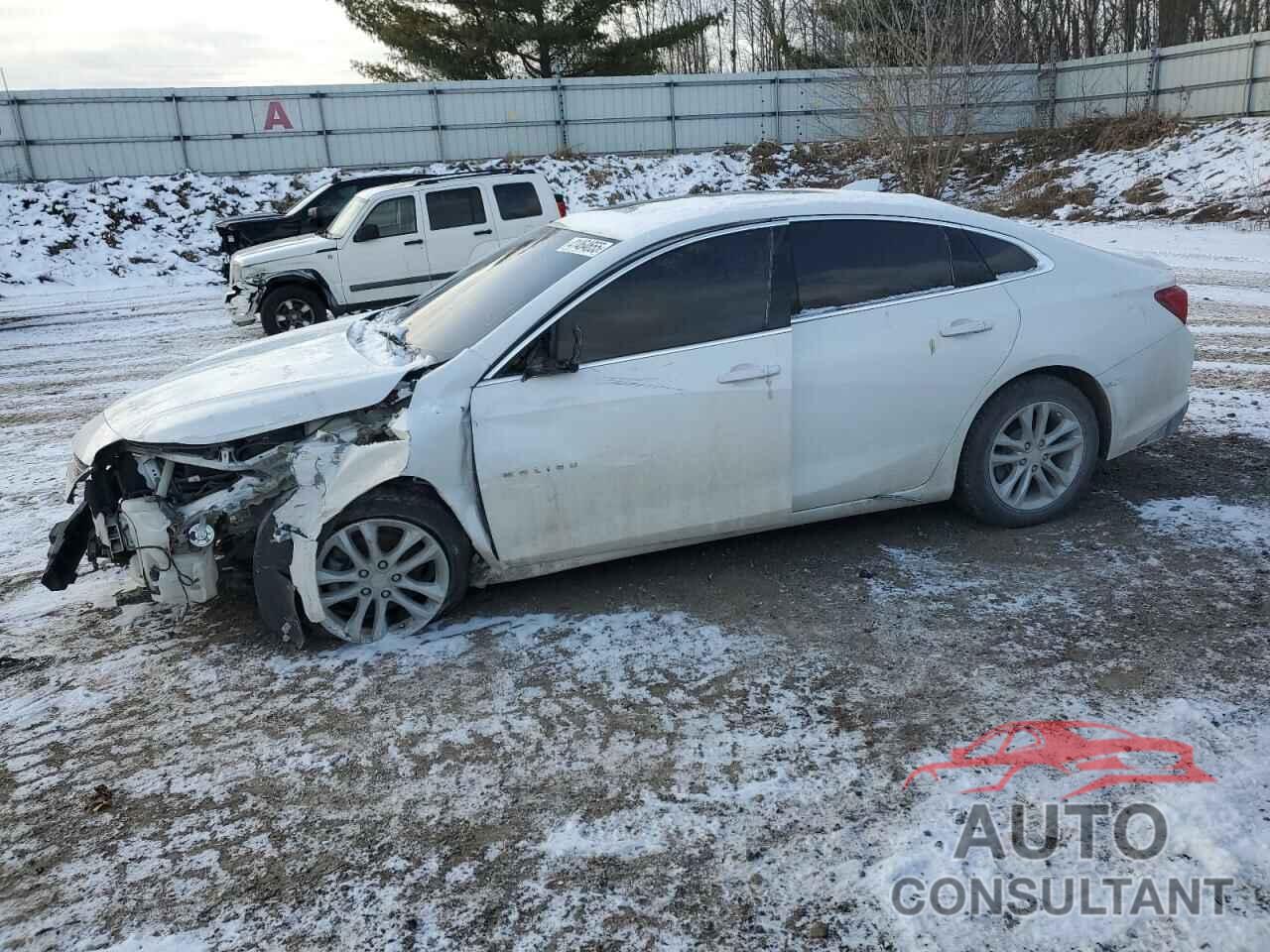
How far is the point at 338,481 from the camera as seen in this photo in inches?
154

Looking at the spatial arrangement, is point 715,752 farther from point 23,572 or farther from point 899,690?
point 23,572

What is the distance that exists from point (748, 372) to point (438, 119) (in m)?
25.6

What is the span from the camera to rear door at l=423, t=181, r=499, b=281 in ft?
40.1

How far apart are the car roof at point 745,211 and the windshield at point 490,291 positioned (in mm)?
157

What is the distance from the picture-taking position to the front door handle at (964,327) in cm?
452

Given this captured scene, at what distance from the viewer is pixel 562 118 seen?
2822cm

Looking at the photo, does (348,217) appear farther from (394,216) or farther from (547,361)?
(547,361)

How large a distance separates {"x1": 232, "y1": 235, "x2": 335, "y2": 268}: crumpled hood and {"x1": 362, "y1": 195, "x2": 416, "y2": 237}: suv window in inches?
24.3

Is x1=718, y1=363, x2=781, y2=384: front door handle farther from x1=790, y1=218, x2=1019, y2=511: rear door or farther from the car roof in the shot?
the car roof

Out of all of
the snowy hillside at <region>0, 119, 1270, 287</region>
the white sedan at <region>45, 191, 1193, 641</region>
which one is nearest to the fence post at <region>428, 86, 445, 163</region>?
the snowy hillside at <region>0, 119, 1270, 287</region>

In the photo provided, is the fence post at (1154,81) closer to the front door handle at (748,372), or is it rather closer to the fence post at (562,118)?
the fence post at (562,118)

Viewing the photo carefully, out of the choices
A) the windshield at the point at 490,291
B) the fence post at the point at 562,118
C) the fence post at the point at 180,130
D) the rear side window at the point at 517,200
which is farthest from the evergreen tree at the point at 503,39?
the windshield at the point at 490,291

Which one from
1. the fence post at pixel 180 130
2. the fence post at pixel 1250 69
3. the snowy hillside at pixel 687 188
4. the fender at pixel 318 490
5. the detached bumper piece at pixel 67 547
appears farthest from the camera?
the fence post at pixel 180 130

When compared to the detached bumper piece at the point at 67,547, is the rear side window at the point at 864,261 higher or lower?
higher
